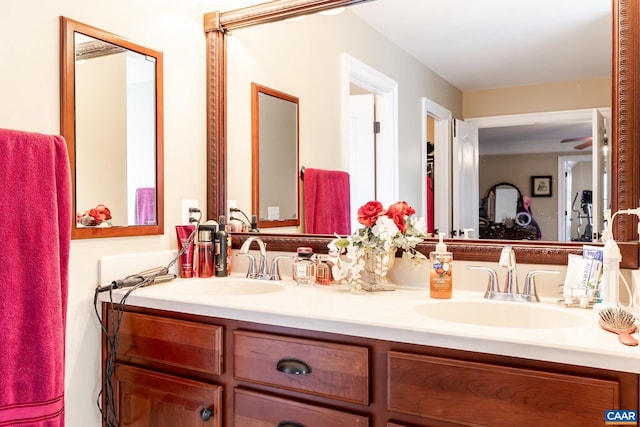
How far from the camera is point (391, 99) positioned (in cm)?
181

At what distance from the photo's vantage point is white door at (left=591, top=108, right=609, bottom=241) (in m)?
1.42

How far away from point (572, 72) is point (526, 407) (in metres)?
1.02

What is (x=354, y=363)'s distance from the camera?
1181 millimetres

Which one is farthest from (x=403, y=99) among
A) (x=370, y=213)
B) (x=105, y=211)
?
(x=105, y=211)

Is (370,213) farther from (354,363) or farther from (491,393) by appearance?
(491,393)

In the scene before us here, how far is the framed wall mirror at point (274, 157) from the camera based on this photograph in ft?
6.56

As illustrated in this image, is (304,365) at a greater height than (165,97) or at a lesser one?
lesser

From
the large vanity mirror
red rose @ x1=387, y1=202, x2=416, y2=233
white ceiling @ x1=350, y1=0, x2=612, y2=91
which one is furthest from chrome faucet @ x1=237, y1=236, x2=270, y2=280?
white ceiling @ x1=350, y1=0, x2=612, y2=91

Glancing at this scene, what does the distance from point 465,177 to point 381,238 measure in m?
0.38

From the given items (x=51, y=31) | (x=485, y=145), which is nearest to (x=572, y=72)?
(x=485, y=145)

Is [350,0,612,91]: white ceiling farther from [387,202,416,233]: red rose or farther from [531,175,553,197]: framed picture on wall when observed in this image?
→ [387,202,416,233]: red rose

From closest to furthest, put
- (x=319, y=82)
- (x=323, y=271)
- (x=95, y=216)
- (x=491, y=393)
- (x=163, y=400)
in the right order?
(x=491, y=393) → (x=163, y=400) → (x=95, y=216) → (x=323, y=271) → (x=319, y=82)

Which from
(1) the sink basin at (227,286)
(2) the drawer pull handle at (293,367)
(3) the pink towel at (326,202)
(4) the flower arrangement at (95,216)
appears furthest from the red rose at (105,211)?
(2) the drawer pull handle at (293,367)

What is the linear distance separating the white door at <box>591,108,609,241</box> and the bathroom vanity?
1.03ft
